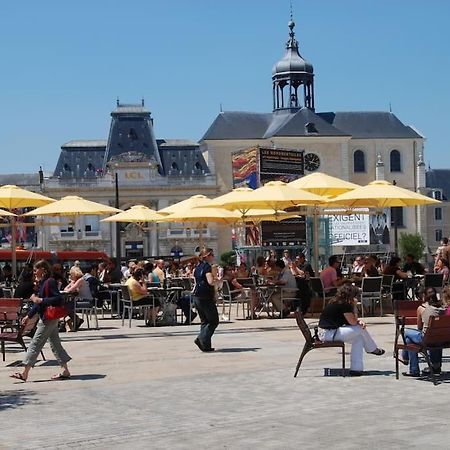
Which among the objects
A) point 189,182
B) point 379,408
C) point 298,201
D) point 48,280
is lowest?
point 379,408

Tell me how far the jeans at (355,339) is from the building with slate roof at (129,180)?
74070 millimetres

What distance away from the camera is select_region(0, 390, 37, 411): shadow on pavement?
9.93 m

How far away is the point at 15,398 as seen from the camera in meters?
10.4

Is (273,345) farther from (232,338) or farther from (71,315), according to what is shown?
(71,315)

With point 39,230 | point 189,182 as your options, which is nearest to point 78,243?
point 39,230

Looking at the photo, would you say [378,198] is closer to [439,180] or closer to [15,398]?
[15,398]

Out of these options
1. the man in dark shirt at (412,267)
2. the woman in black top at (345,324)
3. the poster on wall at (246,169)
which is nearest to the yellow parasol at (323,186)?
the man in dark shirt at (412,267)

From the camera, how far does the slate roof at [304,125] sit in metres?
91.1

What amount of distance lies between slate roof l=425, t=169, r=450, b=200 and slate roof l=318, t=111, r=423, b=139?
17897mm

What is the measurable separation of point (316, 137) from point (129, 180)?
1678 cm

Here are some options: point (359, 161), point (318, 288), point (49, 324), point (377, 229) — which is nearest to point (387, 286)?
point (318, 288)

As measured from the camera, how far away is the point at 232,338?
16.2 metres

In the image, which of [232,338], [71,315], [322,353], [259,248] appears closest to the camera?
[322,353]

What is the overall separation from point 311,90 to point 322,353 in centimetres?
8038
